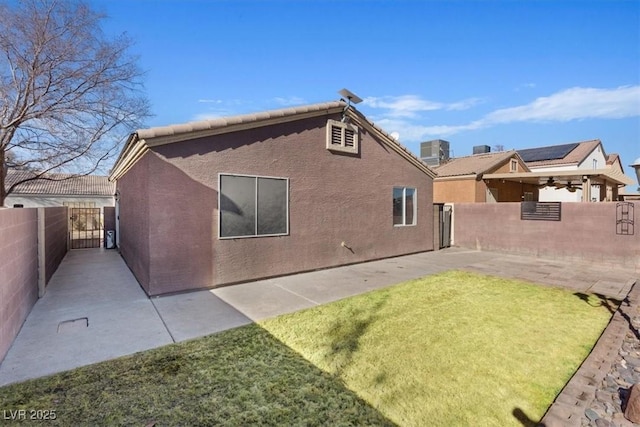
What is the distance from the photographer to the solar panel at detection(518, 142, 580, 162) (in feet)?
69.3

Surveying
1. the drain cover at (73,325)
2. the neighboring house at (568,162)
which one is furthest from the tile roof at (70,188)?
the neighboring house at (568,162)

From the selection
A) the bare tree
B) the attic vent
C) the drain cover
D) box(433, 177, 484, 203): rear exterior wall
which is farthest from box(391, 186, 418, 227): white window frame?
the bare tree

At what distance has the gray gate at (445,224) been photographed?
43.6 feet

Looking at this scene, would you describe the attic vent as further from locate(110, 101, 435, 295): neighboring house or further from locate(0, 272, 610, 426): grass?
locate(0, 272, 610, 426): grass

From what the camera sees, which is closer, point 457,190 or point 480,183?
point 480,183

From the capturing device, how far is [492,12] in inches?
382

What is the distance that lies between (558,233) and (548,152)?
1480cm

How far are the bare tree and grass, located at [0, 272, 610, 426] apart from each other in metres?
14.7

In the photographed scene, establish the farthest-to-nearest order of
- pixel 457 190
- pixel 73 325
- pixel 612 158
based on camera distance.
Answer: pixel 612 158
pixel 457 190
pixel 73 325

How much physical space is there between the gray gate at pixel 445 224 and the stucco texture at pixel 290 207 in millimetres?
3045

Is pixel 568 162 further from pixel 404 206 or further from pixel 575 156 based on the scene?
pixel 404 206

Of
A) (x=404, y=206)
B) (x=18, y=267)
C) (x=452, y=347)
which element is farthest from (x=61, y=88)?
(x=452, y=347)

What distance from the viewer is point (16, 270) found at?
4.19 metres

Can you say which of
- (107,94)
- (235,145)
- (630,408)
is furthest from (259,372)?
(107,94)
